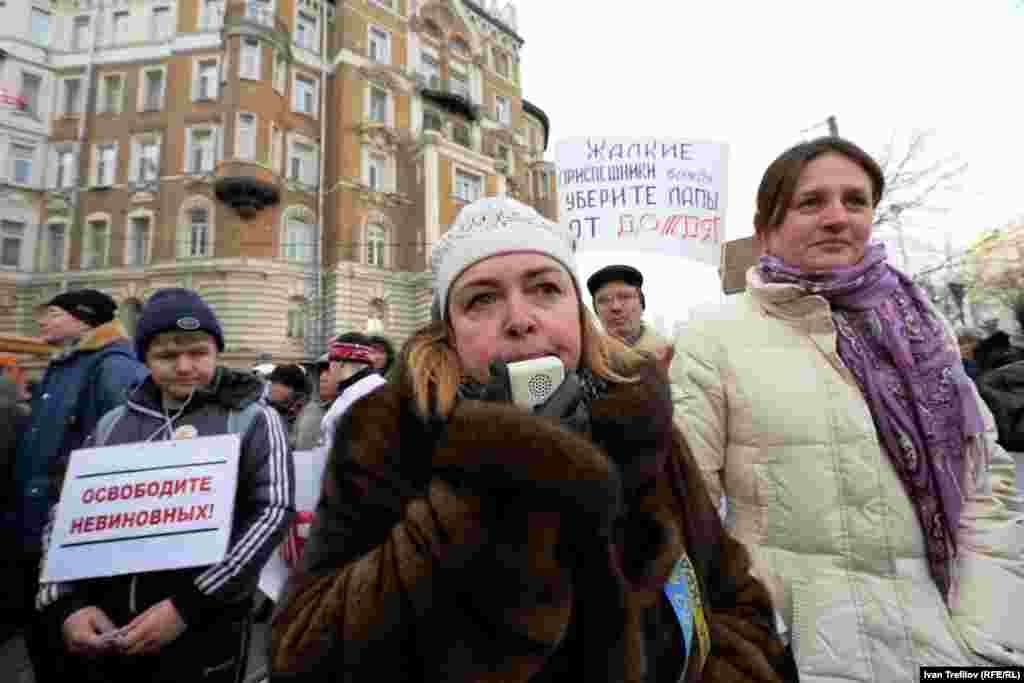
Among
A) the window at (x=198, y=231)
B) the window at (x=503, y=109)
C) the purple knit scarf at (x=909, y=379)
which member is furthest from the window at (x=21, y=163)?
the purple knit scarf at (x=909, y=379)

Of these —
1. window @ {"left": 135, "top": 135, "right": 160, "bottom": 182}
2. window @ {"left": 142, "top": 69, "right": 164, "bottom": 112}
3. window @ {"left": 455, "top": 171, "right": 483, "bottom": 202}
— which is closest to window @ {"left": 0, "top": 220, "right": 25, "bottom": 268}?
window @ {"left": 135, "top": 135, "right": 160, "bottom": 182}

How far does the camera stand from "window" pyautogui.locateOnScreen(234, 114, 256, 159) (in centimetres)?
2045

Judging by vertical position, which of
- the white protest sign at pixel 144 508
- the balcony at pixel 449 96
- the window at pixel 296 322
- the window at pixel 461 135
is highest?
the balcony at pixel 449 96

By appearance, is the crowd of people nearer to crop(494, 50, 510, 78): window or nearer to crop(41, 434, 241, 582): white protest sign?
crop(41, 434, 241, 582): white protest sign

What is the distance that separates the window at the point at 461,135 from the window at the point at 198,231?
12829 millimetres

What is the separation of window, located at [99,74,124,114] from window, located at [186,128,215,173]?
4.25m

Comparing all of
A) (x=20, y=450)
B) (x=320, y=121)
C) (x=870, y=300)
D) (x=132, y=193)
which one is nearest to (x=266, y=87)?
(x=320, y=121)

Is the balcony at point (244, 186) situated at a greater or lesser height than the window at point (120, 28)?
lesser

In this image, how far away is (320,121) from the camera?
23484 millimetres

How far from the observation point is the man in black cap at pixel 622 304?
3.49m

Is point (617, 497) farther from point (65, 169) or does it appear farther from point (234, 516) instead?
point (65, 169)

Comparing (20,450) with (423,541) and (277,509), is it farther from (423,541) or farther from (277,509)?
(423,541)

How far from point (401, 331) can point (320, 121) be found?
1086 cm

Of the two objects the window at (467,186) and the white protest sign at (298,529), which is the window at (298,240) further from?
the white protest sign at (298,529)
